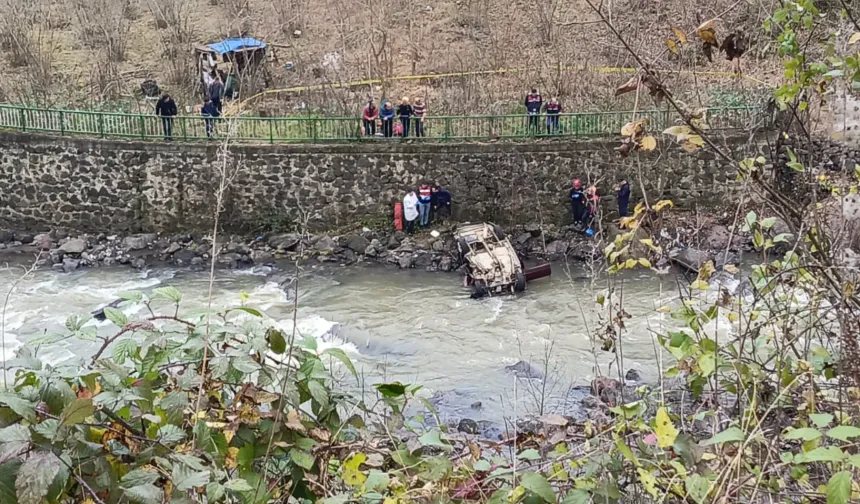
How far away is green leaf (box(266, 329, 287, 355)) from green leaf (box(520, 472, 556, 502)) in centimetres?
94

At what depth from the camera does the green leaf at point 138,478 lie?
2.36 meters

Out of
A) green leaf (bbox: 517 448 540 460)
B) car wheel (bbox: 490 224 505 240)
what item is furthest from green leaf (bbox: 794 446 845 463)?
car wheel (bbox: 490 224 505 240)

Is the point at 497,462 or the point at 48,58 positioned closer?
the point at 497,462

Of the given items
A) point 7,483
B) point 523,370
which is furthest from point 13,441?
point 523,370

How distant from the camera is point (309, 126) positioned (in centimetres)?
1694

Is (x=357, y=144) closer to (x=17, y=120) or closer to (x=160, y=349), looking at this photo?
(x=17, y=120)

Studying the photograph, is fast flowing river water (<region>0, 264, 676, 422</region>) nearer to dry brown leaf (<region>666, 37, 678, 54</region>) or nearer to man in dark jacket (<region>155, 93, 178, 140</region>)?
man in dark jacket (<region>155, 93, 178, 140</region>)

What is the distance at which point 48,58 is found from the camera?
21.9 m

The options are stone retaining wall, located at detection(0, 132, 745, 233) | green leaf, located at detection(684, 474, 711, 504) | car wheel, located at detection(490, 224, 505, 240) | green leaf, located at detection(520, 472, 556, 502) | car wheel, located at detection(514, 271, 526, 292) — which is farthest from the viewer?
stone retaining wall, located at detection(0, 132, 745, 233)

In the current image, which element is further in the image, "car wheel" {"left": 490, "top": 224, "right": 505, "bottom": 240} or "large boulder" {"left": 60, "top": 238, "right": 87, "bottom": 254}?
"large boulder" {"left": 60, "top": 238, "right": 87, "bottom": 254}

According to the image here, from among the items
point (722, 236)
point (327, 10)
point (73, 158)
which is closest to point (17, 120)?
point (73, 158)

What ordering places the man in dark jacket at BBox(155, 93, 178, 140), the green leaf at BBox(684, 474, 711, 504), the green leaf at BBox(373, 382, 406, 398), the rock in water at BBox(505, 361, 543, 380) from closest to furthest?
the green leaf at BBox(684, 474, 711, 504) < the green leaf at BBox(373, 382, 406, 398) < the rock in water at BBox(505, 361, 543, 380) < the man in dark jacket at BBox(155, 93, 178, 140)

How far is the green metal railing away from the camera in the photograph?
54.3 feet

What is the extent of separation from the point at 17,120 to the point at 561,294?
1184cm
